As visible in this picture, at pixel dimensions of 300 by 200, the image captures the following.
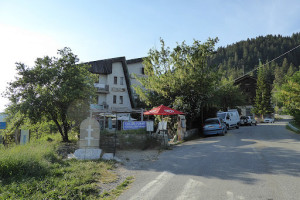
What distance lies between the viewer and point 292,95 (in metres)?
19.8

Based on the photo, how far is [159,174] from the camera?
735 centimetres

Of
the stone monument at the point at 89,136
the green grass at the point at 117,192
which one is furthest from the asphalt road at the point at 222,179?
the stone monument at the point at 89,136

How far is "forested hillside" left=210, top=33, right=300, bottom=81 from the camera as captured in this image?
4793 inches

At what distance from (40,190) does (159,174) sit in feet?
11.4

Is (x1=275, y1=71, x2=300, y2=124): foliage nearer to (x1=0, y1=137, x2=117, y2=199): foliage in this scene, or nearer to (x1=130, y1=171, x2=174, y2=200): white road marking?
(x1=130, y1=171, x2=174, y2=200): white road marking

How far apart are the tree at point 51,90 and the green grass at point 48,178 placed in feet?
17.5

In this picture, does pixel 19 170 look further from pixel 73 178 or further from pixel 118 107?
pixel 118 107

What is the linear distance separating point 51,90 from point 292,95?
19445mm

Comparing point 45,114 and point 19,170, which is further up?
point 45,114

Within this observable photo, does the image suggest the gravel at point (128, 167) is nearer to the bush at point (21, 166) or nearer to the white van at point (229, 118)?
the bush at point (21, 166)

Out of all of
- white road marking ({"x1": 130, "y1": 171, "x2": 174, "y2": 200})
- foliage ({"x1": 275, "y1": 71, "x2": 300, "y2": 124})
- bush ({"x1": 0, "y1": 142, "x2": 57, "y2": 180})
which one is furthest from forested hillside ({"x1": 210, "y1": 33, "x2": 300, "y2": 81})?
bush ({"x1": 0, "y1": 142, "x2": 57, "y2": 180})

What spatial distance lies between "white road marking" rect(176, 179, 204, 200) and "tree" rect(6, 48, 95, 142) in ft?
32.7

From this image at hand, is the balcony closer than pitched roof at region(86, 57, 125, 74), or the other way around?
the balcony

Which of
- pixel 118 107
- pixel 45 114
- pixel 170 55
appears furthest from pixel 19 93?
pixel 118 107
